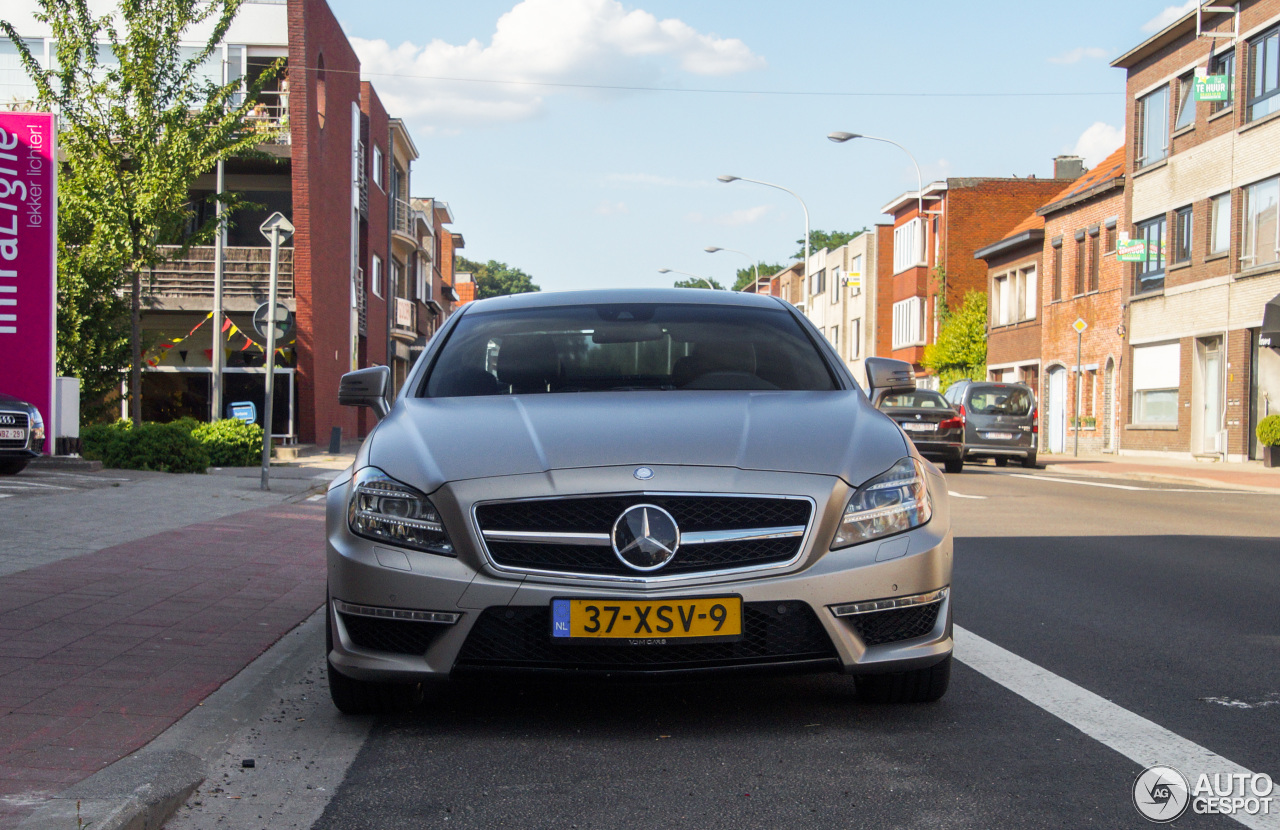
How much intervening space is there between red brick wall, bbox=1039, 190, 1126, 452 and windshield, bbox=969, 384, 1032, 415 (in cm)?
1021

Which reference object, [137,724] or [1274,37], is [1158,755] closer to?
[137,724]

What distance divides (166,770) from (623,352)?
2483 millimetres

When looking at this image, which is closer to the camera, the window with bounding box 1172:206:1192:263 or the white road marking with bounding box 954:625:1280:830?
the white road marking with bounding box 954:625:1280:830

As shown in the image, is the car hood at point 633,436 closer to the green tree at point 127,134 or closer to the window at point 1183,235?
the green tree at point 127,134

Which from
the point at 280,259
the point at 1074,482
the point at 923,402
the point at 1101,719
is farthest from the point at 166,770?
the point at 280,259

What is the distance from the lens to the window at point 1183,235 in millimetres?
33094

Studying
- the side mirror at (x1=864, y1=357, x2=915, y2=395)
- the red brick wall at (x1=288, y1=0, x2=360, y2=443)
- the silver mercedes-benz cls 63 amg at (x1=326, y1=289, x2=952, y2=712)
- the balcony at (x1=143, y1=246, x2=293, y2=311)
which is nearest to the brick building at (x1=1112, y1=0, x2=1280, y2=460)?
the red brick wall at (x1=288, y1=0, x2=360, y2=443)

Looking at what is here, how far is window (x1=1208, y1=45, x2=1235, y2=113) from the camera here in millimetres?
30969

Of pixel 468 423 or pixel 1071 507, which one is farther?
pixel 1071 507

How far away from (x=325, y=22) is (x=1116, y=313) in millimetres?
22751

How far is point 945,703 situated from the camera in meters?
4.64

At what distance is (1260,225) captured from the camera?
97.0 feet


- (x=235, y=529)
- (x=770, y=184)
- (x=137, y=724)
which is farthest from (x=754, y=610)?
(x=770, y=184)

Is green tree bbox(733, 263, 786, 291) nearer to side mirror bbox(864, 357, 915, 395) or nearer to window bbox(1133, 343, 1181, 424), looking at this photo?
window bbox(1133, 343, 1181, 424)
